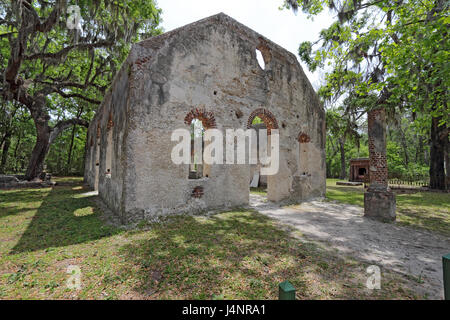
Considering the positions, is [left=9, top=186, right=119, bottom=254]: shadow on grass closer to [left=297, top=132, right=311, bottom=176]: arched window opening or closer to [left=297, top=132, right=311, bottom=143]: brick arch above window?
[left=297, top=132, right=311, bottom=176]: arched window opening

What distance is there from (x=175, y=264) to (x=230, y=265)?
0.97 metres

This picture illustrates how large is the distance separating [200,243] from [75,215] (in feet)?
17.1

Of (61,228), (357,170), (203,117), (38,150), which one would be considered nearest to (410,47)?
(203,117)

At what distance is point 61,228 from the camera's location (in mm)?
5711

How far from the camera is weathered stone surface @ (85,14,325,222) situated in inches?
234

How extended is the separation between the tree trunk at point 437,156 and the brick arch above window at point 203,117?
680 inches

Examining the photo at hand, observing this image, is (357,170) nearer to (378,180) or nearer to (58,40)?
(378,180)

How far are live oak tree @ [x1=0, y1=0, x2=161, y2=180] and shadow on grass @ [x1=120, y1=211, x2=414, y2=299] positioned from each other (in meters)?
10.6

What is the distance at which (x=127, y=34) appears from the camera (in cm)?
1114

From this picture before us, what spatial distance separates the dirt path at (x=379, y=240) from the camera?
360 centimetres

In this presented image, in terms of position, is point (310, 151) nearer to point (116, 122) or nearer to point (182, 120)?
point (182, 120)

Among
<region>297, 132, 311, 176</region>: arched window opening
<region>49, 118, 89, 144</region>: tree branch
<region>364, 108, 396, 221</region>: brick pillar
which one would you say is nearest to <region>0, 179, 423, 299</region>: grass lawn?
<region>364, 108, 396, 221</region>: brick pillar

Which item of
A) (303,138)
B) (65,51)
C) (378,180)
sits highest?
(65,51)
